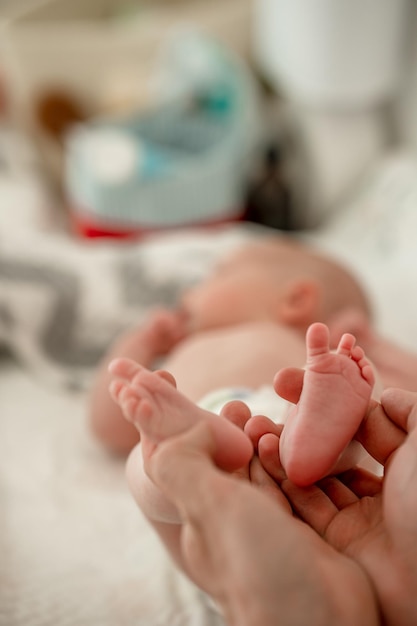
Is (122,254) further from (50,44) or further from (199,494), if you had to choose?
(199,494)

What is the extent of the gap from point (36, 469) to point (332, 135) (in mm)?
1059

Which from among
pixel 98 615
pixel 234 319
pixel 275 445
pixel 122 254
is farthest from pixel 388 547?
pixel 122 254

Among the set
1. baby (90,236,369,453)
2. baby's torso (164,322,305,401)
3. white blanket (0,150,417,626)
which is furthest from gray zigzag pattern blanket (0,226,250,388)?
baby's torso (164,322,305,401)

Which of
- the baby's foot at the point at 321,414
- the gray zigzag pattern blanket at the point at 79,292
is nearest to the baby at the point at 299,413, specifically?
the baby's foot at the point at 321,414

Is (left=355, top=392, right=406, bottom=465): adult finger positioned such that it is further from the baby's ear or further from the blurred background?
the blurred background

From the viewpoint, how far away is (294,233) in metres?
1.87

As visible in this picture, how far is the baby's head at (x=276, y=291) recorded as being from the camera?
1.15 meters

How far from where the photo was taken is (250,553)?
0.52 metres

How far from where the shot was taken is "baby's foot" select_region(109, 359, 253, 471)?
600 mm

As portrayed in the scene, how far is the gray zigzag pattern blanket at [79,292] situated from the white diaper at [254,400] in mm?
462

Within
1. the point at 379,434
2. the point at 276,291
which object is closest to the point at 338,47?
the point at 276,291

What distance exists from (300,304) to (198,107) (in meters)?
0.96

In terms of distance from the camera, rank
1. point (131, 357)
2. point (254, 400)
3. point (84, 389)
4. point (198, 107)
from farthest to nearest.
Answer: point (198, 107)
point (84, 389)
point (131, 357)
point (254, 400)

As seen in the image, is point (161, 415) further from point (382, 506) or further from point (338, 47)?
point (338, 47)
